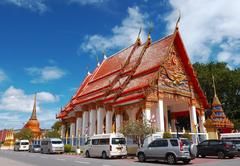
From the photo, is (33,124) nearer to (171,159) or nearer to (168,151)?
(168,151)

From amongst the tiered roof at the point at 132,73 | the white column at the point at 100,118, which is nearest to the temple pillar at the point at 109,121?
the tiered roof at the point at 132,73

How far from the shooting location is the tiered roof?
2912 cm

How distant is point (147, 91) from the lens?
27.0 meters

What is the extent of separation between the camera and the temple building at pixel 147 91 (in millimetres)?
27823

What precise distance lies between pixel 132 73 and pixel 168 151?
15159 mm

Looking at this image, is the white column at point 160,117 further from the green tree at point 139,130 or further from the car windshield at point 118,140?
the car windshield at point 118,140

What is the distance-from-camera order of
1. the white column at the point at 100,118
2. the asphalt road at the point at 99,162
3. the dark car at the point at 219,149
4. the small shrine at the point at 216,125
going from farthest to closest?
the white column at the point at 100,118 < the small shrine at the point at 216,125 < the dark car at the point at 219,149 < the asphalt road at the point at 99,162

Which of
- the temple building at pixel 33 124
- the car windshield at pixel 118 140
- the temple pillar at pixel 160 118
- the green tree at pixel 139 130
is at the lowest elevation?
the car windshield at pixel 118 140

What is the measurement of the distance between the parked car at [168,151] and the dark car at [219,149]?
466cm

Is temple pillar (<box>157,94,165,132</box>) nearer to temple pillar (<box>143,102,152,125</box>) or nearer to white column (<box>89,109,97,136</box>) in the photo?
temple pillar (<box>143,102,152,125</box>)

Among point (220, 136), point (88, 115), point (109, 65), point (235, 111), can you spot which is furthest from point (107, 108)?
point (235, 111)

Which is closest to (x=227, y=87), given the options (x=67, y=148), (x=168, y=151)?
(x=67, y=148)

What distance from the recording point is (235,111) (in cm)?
Answer: 4591

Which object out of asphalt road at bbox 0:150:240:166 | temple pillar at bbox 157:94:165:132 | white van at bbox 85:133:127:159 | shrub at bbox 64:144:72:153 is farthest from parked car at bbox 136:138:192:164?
shrub at bbox 64:144:72:153
